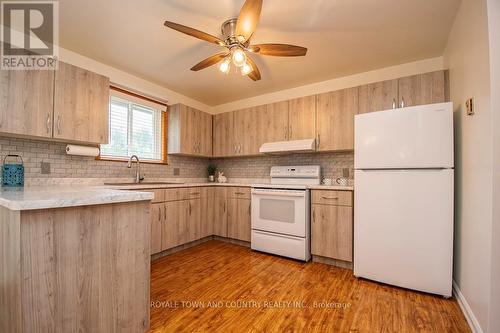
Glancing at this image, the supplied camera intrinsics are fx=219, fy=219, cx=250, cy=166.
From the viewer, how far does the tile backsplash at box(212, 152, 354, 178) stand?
3.19 metres

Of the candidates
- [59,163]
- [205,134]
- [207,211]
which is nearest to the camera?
[59,163]

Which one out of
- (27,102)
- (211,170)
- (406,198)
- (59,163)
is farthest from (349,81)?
(59,163)

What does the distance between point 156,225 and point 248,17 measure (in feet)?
8.19

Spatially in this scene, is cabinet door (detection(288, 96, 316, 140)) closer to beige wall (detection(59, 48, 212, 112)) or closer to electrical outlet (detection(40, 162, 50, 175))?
beige wall (detection(59, 48, 212, 112))

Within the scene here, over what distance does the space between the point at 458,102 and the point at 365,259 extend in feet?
5.66

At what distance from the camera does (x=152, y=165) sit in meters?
3.41

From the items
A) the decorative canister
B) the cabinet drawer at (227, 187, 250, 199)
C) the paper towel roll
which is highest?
the paper towel roll

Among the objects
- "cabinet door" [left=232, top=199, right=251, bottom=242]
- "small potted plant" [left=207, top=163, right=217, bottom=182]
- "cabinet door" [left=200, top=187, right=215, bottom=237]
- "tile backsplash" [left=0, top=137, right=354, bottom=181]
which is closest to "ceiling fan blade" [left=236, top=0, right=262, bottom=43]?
"tile backsplash" [left=0, top=137, right=354, bottom=181]

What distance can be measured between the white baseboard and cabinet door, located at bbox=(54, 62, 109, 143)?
3.66m

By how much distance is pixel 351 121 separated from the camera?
9.36 ft

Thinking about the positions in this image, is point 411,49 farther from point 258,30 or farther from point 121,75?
point 121,75

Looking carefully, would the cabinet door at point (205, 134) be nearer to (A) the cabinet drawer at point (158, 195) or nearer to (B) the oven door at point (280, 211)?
(A) the cabinet drawer at point (158, 195)

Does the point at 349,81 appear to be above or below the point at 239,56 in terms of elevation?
above

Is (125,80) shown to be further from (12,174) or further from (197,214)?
(197,214)
